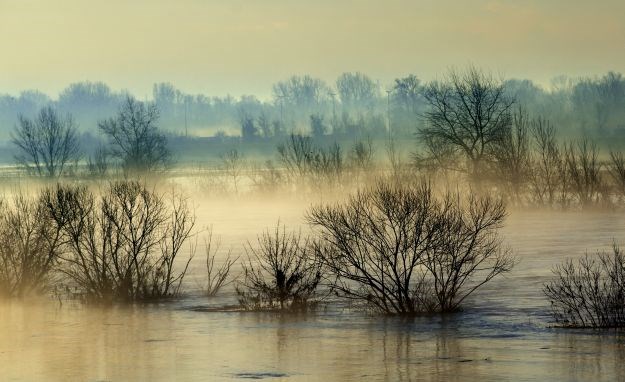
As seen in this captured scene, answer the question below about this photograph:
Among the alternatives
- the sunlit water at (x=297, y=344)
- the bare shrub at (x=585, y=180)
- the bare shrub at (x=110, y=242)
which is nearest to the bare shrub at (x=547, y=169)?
the bare shrub at (x=585, y=180)

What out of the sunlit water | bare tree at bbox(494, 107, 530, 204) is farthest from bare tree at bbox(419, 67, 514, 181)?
the sunlit water

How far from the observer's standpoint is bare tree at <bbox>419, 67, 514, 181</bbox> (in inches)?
3150

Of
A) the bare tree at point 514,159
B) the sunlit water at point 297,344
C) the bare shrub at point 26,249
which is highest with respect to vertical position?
the bare tree at point 514,159

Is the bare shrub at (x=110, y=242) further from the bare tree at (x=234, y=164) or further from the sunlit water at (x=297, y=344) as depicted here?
the bare tree at (x=234, y=164)

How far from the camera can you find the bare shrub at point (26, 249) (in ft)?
130

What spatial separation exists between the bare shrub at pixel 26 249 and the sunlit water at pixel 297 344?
2.80 ft

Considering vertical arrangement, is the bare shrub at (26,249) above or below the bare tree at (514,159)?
below

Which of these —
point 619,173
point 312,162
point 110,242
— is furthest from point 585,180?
point 110,242

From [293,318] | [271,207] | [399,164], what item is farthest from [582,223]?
[293,318]

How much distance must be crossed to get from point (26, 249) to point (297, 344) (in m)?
13.5

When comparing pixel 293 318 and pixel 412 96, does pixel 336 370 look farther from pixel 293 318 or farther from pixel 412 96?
pixel 412 96

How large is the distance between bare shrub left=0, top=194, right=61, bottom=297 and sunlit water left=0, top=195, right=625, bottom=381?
2.80ft

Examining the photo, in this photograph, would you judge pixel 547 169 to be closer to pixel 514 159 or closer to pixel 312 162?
pixel 514 159

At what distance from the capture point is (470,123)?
81125 millimetres
